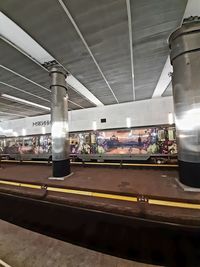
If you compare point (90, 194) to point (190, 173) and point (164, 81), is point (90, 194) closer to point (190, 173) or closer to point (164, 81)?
point (190, 173)

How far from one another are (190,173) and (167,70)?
164 inches

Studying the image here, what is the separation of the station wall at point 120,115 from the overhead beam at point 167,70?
76 centimetres

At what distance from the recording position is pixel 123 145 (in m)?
7.97

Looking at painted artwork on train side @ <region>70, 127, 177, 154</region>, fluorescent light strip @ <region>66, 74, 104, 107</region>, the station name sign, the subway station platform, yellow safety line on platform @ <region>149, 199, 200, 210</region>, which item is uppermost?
fluorescent light strip @ <region>66, 74, 104, 107</region>

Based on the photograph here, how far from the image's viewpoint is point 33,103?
8.92 m

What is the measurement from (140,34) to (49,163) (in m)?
5.62

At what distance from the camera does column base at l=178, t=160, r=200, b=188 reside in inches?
108

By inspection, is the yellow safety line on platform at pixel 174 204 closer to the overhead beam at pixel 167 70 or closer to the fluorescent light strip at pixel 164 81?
the overhead beam at pixel 167 70

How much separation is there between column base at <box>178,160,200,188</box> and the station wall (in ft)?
21.1

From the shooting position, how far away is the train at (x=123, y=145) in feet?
24.4

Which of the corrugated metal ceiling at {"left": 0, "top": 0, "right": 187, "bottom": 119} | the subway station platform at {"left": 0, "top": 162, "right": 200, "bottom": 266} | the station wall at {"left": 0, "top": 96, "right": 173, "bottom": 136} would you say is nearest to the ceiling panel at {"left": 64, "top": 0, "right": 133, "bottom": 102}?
the corrugated metal ceiling at {"left": 0, "top": 0, "right": 187, "bottom": 119}

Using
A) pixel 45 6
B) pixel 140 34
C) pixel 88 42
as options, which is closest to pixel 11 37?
pixel 45 6

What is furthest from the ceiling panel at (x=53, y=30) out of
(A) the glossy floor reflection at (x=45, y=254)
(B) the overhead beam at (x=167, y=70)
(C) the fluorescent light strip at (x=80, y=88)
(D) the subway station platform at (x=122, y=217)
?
(A) the glossy floor reflection at (x=45, y=254)

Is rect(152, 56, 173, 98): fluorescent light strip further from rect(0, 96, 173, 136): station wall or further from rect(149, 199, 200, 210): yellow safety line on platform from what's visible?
rect(149, 199, 200, 210): yellow safety line on platform
